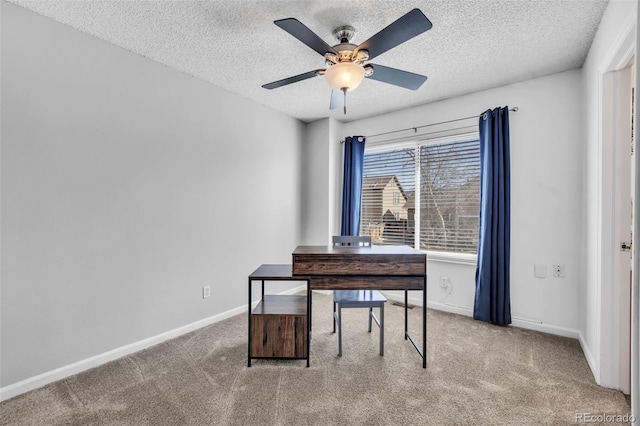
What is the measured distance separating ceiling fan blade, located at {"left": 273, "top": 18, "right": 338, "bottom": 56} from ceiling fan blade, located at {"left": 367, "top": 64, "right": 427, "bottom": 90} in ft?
1.17

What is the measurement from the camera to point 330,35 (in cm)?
221

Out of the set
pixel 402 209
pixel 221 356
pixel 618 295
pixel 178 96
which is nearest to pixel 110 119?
pixel 178 96

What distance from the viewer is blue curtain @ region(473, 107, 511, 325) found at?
9.80 ft

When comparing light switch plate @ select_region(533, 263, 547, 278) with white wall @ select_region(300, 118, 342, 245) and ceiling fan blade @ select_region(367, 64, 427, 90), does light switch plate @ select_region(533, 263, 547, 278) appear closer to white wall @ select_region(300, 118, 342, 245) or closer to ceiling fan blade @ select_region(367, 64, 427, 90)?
ceiling fan blade @ select_region(367, 64, 427, 90)

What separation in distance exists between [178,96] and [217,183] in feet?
2.86

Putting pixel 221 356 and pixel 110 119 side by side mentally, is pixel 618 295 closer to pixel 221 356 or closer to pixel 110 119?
pixel 221 356

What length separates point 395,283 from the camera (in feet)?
7.27

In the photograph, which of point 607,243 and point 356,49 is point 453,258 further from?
point 356,49

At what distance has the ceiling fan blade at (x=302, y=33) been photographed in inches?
61.4

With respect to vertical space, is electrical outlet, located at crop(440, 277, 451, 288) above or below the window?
below

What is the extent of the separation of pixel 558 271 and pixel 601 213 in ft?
3.34

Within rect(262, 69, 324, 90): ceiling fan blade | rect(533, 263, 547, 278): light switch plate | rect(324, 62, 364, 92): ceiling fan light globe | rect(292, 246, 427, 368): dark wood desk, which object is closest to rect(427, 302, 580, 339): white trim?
rect(533, 263, 547, 278): light switch plate

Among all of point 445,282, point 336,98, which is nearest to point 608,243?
point 445,282

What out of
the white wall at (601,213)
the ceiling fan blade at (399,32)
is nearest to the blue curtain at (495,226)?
the white wall at (601,213)
